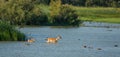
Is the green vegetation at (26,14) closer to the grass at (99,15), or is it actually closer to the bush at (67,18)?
the bush at (67,18)


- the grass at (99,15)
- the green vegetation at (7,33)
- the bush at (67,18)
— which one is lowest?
the grass at (99,15)

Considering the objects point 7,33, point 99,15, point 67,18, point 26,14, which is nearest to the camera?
point 7,33

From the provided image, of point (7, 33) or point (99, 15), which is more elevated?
point (7, 33)

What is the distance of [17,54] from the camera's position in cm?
4047

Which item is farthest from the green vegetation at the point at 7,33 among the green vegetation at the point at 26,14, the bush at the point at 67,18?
the bush at the point at 67,18

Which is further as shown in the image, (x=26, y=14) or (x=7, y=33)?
(x=26, y=14)

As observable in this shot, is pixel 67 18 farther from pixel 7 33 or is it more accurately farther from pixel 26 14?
pixel 7 33

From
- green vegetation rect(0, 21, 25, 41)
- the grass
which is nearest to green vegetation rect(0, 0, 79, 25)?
the grass

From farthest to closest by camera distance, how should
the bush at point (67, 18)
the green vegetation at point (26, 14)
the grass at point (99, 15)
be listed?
the grass at point (99, 15)
the bush at point (67, 18)
the green vegetation at point (26, 14)

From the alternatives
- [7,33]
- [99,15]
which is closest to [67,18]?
[99,15]

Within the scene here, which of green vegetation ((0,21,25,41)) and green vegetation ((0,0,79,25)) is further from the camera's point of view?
green vegetation ((0,0,79,25))

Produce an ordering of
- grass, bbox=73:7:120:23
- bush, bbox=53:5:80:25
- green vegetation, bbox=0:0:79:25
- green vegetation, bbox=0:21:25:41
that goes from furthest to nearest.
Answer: grass, bbox=73:7:120:23 → bush, bbox=53:5:80:25 → green vegetation, bbox=0:0:79:25 → green vegetation, bbox=0:21:25:41

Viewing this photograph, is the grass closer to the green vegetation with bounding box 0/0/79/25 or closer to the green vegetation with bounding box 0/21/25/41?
the green vegetation with bounding box 0/0/79/25

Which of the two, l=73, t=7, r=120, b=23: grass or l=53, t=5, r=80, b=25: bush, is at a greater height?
l=53, t=5, r=80, b=25: bush
